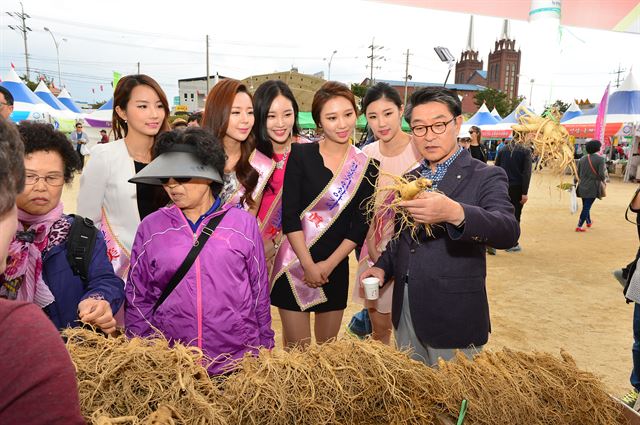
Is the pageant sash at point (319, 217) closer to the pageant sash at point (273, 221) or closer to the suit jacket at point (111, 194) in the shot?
the pageant sash at point (273, 221)

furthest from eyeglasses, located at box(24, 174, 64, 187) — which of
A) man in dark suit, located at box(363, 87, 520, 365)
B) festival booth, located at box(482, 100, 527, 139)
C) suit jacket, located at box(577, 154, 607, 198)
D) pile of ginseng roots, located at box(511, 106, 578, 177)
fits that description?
festival booth, located at box(482, 100, 527, 139)

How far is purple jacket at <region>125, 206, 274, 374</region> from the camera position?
70.4 inches

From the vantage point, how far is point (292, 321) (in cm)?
265

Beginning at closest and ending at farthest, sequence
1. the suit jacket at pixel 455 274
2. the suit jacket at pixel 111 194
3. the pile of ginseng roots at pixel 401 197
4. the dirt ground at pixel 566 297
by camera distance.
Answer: the pile of ginseng roots at pixel 401 197, the suit jacket at pixel 455 274, the suit jacket at pixel 111 194, the dirt ground at pixel 566 297

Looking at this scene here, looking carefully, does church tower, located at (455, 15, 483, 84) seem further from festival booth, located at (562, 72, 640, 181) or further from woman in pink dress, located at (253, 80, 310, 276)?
woman in pink dress, located at (253, 80, 310, 276)

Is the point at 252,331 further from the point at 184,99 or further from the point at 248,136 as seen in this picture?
the point at 184,99

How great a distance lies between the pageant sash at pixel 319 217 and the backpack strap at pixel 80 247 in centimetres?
118

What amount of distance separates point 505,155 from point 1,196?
739 centimetres

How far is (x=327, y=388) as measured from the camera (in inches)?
49.0

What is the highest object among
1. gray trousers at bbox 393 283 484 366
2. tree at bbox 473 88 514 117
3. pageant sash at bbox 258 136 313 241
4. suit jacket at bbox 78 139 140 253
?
tree at bbox 473 88 514 117

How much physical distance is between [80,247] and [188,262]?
0.44 m

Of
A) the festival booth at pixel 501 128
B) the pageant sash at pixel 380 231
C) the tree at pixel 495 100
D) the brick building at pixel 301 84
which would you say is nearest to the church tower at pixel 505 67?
the tree at pixel 495 100

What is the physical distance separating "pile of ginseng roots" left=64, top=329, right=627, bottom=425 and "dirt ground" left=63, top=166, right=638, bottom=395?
131cm

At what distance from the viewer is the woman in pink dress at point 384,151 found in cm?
300
